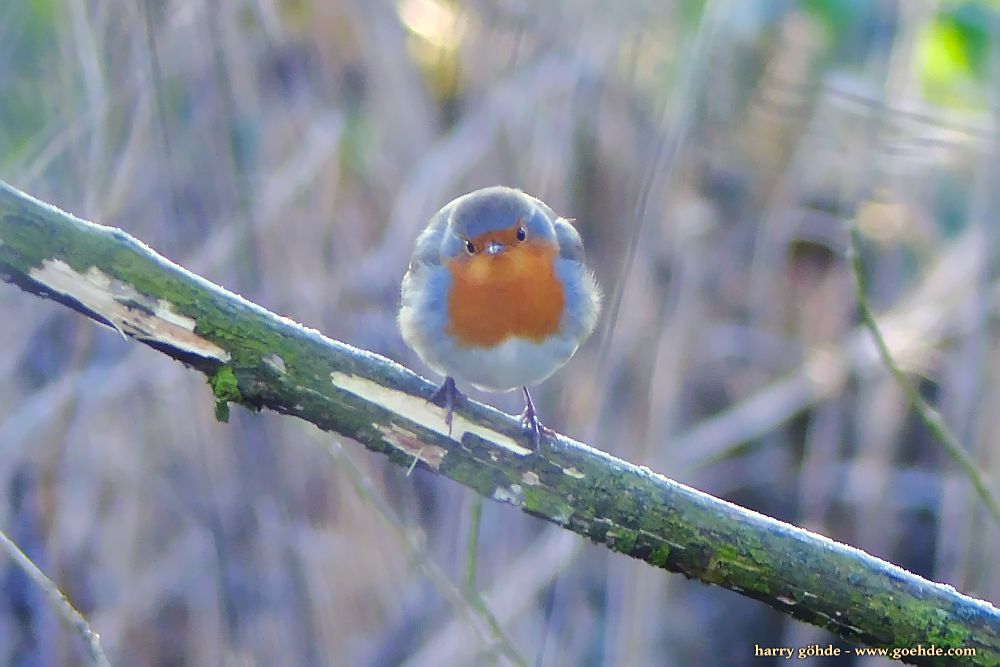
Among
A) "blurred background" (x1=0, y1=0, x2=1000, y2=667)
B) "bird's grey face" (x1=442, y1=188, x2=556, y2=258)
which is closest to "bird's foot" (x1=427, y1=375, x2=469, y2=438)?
"bird's grey face" (x1=442, y1=188, x2=556, y2=258)

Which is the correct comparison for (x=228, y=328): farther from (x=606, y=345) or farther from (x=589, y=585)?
(x=589, y=585)

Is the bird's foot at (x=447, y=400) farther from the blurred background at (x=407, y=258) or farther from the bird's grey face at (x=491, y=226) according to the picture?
the blurred background at (x=407, y=258)

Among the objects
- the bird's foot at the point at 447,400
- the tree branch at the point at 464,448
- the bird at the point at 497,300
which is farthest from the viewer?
the bird at the point at 497,300

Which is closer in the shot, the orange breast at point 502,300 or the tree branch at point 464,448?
the tree branch at point 464,448

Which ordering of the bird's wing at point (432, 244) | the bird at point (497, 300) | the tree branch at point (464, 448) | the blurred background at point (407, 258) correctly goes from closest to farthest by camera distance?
1. the tree branch at point (464, 448)
2. the bird at point (497, 300)
3. the bird's wing at point (432, 244)
4. the blurred background at point (407, 258)

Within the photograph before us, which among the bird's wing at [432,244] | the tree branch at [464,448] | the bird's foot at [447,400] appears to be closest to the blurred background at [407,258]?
the bird's wing at [432,244]

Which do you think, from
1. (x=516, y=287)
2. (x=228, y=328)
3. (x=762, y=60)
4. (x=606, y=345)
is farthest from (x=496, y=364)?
(x=762, y=60)
